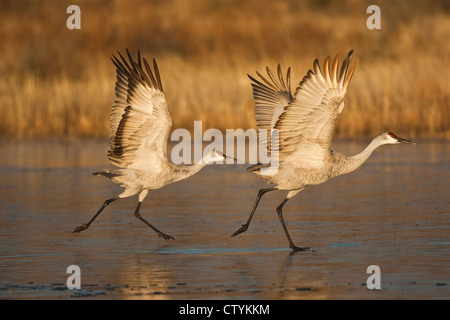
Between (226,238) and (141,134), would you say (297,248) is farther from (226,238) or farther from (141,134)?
(141,134)

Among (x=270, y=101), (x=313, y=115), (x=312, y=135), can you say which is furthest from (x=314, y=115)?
(x=270, y=101)

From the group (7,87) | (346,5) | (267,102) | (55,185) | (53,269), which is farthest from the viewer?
(346,5)

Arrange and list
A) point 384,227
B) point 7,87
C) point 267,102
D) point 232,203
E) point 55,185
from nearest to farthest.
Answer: point 384,227
point 267,102
point 232,203
point 55,185
point 7,87

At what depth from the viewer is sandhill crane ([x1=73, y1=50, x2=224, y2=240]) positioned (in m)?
10.1

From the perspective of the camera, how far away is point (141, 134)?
1028 centimetres

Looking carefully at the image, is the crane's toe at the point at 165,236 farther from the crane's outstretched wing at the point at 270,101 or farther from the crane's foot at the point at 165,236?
the crane's outstretched wing at the point at 270,101

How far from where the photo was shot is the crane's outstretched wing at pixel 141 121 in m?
10.1

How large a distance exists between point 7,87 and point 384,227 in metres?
13.1

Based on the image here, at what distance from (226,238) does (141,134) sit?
1356 millimetres

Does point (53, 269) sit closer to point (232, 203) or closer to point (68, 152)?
point (232, 203)

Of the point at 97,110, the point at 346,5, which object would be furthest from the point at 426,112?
the point at 346,5

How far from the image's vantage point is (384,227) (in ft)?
33.7
